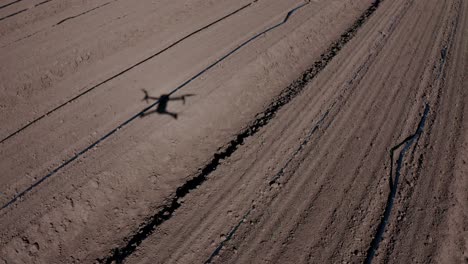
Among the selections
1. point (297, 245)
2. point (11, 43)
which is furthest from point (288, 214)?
point (11, 43)

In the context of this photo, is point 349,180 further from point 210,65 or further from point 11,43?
point 11,43

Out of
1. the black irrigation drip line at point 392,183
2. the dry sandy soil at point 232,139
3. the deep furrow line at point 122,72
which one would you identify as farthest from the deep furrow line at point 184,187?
the black irrigation drip line at point 392,183

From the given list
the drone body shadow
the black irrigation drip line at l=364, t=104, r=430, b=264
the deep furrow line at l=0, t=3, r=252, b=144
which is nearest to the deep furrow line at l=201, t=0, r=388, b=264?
the black irrigation drip line at l=364, t=104, r=430, b=264

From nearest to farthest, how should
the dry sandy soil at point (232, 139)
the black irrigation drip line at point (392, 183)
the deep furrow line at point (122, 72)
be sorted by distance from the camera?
the black irrigation drip line at point (392, 183), the dry sandy soil at point (232, 139), the deep furrow line at point (122, 72)

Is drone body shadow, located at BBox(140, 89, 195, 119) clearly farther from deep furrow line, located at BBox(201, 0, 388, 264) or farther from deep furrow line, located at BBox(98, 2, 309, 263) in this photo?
deep furrow line, located at BBox(201, 0, 388, 264)

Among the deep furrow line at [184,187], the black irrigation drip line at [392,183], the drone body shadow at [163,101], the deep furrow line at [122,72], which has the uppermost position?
the deep furrow line at [122,72]

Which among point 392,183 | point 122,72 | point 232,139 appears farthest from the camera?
point 122,72

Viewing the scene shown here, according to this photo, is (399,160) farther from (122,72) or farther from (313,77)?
(122,72)

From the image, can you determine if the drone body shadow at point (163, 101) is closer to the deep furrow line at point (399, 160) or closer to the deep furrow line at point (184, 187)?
the deep furrow line at point (184, 187)

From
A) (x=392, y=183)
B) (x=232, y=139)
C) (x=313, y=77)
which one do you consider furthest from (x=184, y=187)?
(x=313, y=77)
